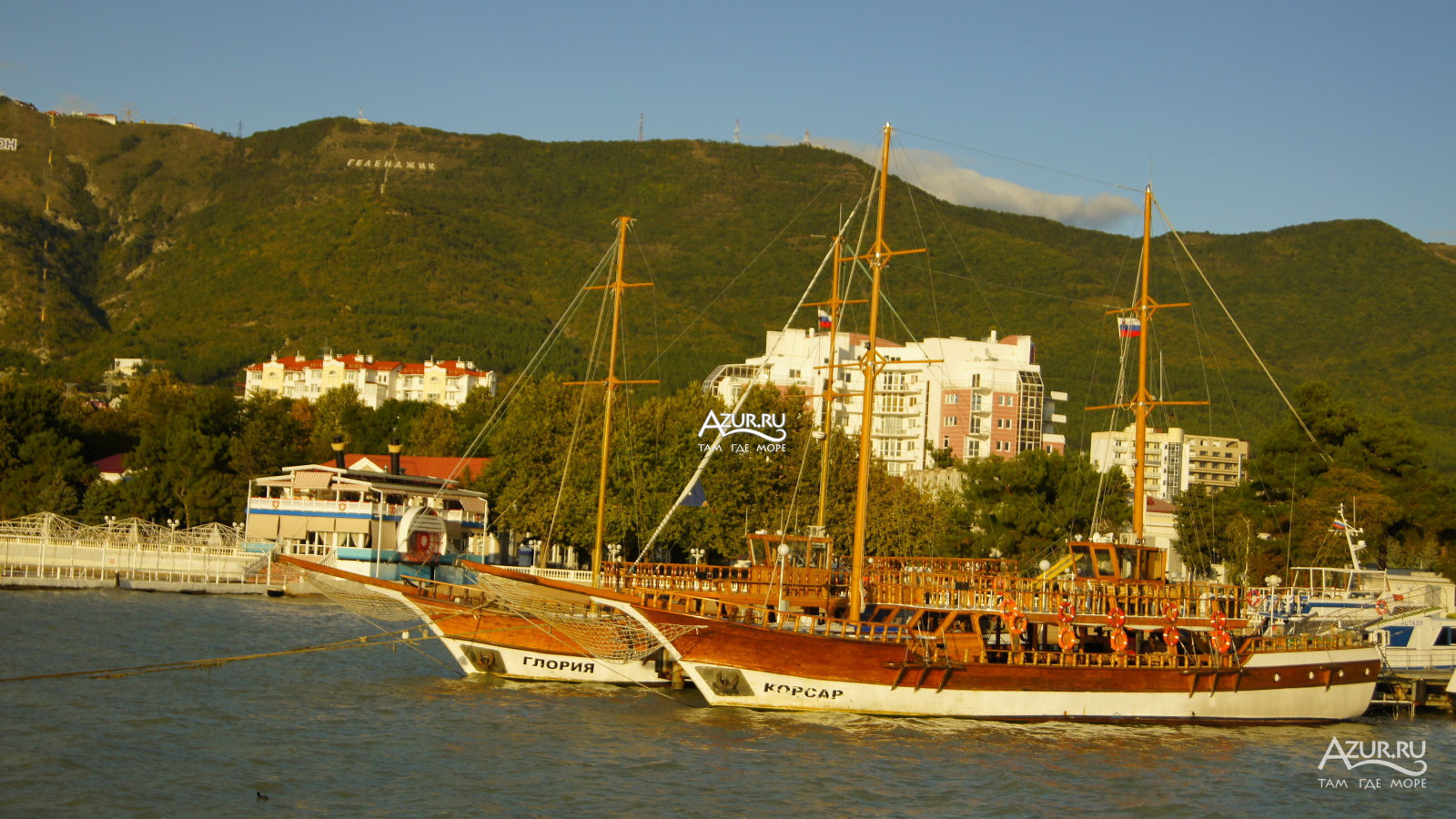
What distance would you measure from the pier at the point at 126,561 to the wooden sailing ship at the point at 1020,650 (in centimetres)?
3720

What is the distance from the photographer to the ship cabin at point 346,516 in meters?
67.8

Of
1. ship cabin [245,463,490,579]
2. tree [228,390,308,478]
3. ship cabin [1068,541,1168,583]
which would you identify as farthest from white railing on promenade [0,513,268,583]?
ship cabin [1068,541,1168,583]

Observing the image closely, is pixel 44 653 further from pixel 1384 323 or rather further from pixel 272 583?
pixel 1384 323

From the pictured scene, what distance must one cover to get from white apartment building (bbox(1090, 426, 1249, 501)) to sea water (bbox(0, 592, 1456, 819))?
348 feet

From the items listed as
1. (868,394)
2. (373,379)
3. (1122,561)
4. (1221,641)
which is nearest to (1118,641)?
(1221,641)

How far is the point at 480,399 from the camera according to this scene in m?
121

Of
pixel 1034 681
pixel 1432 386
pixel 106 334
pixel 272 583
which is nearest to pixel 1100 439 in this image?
pixel 1432 386

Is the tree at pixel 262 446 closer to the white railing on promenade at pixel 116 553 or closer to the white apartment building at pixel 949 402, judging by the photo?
the white railing on promenade at pixel 116 553

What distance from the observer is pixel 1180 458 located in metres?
154

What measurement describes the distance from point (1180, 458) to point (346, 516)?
10976 cm

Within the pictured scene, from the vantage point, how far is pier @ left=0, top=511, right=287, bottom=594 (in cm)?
6097

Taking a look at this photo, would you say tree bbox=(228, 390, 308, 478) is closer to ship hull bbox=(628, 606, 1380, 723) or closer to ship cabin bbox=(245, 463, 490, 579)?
ship cabin bbox=(245, 463, 490, 579)

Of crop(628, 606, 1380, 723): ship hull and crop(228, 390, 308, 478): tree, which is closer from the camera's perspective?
crop(628, 606, 1380, 723): ship hull

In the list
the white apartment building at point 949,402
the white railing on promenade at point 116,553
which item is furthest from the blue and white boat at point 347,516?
the white apartment building at point 949,402
